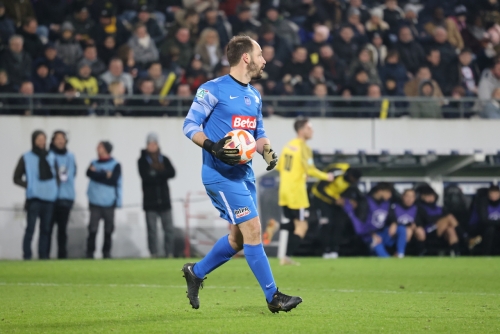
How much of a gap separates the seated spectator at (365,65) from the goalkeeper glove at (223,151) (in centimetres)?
1233

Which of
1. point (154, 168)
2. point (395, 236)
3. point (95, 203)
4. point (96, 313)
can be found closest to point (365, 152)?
point (395, 236)

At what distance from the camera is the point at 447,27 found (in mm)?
21000

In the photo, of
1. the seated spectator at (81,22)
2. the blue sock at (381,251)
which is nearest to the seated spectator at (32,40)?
the seated spectator at (81,22)

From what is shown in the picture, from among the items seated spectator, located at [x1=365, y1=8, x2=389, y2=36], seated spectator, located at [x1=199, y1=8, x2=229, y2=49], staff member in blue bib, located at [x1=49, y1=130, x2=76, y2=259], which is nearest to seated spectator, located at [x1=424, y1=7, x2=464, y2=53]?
seated spectator, located at [x1=365, y1=8, x2=389, y2=36]

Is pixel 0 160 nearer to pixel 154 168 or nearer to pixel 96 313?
pixel 154 168

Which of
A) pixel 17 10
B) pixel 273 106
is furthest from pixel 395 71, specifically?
pixel 17 10

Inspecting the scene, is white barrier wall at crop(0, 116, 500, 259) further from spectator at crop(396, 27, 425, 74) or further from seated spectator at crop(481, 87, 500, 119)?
spectator at crop(396, 27, 425, 74)

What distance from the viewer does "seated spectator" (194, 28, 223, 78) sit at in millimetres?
18125

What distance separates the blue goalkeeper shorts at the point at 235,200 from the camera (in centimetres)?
690

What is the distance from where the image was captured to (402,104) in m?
19.1

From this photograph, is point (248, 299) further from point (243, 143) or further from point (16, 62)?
point (16, 62)

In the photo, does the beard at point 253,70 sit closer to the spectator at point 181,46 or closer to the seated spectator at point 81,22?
the spectator at point 181,46

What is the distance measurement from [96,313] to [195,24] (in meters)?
12.3

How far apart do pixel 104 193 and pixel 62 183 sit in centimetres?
78
